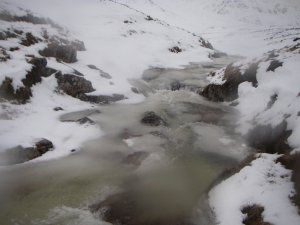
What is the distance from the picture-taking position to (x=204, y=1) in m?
176

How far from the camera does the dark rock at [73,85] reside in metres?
23.8

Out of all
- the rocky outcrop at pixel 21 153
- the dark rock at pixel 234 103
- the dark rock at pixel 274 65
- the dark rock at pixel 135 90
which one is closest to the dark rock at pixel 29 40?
the dark rock at pixel 135 90

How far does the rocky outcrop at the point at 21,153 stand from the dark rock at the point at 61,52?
1386 centimetres

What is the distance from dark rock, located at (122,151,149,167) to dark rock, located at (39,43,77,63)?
15.5m

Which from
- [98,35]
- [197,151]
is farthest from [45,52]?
[98,35]

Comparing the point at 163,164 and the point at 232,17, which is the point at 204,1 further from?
the point at 163,164

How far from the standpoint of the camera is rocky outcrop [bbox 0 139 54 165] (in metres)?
13.9

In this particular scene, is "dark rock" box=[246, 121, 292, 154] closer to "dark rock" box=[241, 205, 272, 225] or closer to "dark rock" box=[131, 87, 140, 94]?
"dark rock" box=[241, 205, 272, 225]

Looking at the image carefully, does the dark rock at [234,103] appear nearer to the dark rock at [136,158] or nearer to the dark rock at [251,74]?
the dark rock at [251,74]

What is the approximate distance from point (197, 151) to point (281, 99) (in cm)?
658

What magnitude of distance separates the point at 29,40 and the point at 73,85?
22.6 feet

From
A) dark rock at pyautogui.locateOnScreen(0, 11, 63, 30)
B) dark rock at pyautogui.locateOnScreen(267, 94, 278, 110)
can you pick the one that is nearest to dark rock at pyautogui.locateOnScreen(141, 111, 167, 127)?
dark rock at pyautogui.locateOnScreen(267, 94, 278, 110)

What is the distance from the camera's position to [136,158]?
15.3 m

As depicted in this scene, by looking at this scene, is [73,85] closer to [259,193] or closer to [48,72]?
[48,72]
